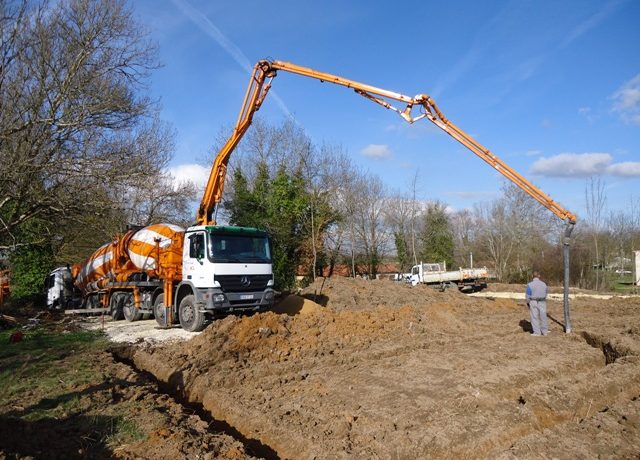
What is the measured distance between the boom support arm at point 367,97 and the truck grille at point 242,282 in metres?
2.75

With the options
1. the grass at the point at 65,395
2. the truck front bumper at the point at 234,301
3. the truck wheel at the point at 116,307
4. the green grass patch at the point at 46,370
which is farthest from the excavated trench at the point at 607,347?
the truck wheel at the point at 116,307

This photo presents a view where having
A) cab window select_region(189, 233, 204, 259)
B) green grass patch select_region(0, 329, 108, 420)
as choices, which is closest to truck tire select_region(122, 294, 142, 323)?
green grass patch select_region(0, 329, 108, 420)

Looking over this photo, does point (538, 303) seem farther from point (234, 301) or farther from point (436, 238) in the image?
point (436, 238)

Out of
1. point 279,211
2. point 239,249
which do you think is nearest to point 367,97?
point 239,249

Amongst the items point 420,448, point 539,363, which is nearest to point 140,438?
point 420,448

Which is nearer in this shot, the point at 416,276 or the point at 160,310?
the point at 160,310

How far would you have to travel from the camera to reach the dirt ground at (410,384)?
4.92 metres

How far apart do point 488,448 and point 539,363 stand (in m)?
3.77

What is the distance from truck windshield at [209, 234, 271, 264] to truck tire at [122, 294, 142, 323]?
498 centimetres

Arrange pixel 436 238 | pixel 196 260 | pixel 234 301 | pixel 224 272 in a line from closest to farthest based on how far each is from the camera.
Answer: pixel 224 272 → pixel 234 301 → pixel 196 260 → pixel 436 238

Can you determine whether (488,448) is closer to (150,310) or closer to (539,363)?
(539,363)

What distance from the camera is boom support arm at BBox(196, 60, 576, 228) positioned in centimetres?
1178

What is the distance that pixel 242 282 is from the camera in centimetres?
1195

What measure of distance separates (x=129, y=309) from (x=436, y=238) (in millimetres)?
29430
